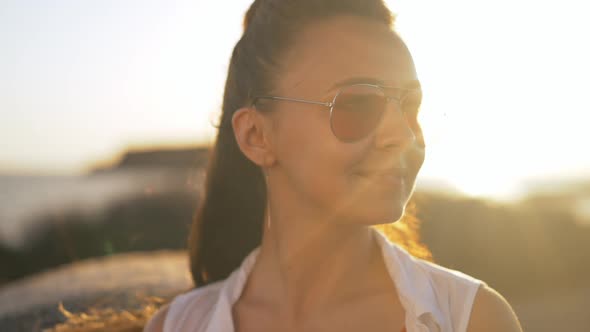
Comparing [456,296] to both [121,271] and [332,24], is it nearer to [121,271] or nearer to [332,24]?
[332,24]

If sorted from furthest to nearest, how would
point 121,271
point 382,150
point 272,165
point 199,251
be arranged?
point 121,271
point 199,251
point 272,165
point 382,150

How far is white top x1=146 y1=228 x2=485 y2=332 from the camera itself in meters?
2.42

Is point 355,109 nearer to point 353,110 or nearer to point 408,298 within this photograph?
point 353,110

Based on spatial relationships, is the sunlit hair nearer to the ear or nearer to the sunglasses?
the ear

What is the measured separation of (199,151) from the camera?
3.62 m

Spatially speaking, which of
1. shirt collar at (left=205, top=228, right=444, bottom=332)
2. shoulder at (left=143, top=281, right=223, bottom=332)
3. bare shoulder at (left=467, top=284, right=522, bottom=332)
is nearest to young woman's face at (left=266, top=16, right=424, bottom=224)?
shirt collar at (left=205, top=228, right=444, bottom=332)

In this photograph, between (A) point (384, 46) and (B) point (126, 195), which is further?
(B) point (126, 195)

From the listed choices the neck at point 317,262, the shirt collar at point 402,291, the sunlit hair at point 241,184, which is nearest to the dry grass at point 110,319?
the sunlit hair at point 241,184

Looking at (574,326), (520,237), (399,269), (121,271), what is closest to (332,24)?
(399,269)

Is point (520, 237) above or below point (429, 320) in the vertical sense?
below

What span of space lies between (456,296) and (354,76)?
1.04m

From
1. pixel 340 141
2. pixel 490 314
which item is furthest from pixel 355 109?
pixel 490 314

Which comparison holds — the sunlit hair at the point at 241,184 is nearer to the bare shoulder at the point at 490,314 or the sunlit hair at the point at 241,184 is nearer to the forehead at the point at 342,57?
the forehead at the point at 342,57

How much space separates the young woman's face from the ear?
0.30 ft
